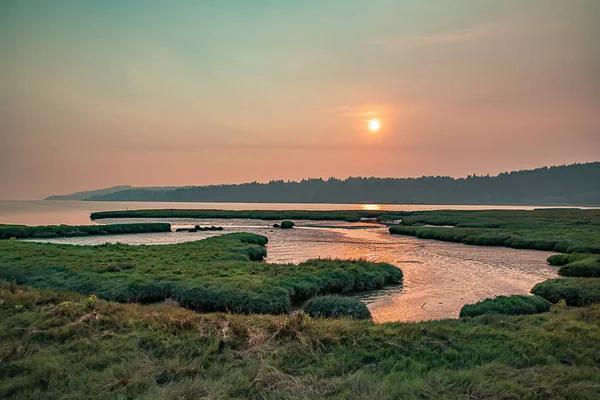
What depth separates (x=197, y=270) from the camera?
2794 cm

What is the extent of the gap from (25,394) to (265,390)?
5.76m

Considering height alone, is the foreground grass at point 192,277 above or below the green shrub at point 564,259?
above

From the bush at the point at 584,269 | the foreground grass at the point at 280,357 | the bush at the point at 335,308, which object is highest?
the foreground grass at the point at 280,357

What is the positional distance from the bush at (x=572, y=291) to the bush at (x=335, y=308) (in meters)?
12.6

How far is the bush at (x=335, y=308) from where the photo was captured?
19.2 metres

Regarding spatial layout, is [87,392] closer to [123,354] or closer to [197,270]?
[123,354]

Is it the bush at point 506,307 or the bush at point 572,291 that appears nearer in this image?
the bush at point 506,307

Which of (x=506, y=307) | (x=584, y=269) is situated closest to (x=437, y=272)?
(x=584, y=269)

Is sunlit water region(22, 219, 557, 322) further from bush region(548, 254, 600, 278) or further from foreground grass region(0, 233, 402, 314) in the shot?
foreground grass region(0, 233, 402, 314)

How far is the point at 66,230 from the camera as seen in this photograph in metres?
71.9

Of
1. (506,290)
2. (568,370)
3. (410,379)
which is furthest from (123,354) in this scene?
(506,290)

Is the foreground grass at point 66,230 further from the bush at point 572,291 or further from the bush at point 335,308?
the bush at point 572,291

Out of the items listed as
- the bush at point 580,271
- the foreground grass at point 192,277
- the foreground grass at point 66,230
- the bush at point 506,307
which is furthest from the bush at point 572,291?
the foreground grass at point 66,230

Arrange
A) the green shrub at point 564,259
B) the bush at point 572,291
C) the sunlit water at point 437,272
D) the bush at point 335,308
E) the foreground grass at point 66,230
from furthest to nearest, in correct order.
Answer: the foreground grass at point 66,230 < the green shrub at point 564,259 < the sunlit water at point 437,272 < the bush at point 572,291 < the bush at point 335,308
